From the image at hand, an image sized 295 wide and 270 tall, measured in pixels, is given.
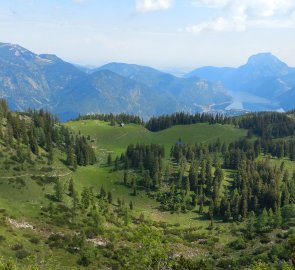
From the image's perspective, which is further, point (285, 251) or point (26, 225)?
point (26, 225)

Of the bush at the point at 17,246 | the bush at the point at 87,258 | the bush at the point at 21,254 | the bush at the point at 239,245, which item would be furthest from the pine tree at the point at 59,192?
the bush at the point at 239,245

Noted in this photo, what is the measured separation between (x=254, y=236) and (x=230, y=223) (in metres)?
41.0

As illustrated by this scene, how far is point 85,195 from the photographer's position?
463 ft

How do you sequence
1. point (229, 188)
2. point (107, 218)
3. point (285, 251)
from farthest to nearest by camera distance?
point (229, 188) → point (107, 218) → point (285, 251)

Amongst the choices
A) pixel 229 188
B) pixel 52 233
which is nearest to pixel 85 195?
pixel 52 233

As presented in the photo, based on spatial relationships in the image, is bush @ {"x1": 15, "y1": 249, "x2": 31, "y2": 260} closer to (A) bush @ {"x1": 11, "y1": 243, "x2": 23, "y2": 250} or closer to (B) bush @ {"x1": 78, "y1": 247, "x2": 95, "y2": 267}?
(A) bush @ {"x1": 11, "y1": 243, "x2": 23, "y2": 250}

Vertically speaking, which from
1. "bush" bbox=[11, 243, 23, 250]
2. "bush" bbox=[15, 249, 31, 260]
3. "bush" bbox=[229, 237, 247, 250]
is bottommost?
"bush" bbox=[229, 237, 247, 250]

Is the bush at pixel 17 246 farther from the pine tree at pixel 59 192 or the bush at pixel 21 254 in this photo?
the pine tree at pixel 59 192

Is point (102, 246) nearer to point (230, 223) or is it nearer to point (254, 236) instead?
point (254, 236)

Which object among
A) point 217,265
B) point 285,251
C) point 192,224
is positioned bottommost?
point 192,224

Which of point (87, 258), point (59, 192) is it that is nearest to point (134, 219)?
point (59, 192)

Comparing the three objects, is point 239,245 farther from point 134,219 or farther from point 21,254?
point 21,254

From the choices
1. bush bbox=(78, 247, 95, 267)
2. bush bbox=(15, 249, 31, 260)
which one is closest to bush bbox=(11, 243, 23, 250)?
bush bbox=(15, 249, 31, 260)

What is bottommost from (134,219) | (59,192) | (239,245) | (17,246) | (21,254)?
(134,219)
